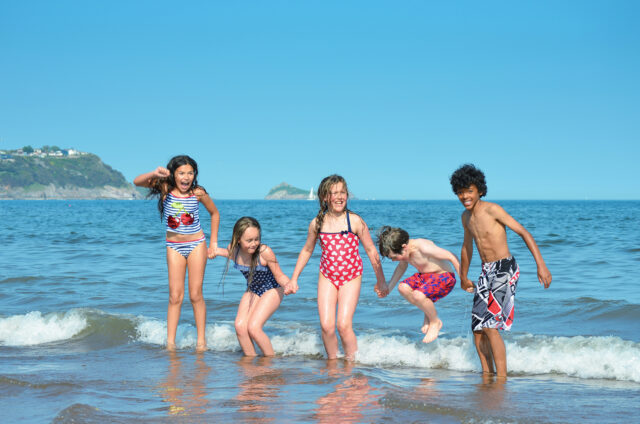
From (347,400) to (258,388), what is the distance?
83 centimetres

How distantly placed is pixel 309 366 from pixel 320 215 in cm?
152

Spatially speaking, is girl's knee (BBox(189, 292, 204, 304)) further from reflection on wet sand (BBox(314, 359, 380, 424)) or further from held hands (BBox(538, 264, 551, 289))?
held hands (BBox(538, 264, 551, 289))

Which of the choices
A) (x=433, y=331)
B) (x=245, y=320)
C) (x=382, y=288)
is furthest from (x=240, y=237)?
(x=433, y=331)

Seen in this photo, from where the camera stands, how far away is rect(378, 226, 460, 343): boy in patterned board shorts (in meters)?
5.81

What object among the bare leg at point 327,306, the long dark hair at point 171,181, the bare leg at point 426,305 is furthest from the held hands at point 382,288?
the long dark hair at point 171,181

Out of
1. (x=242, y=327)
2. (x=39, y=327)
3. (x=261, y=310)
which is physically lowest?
(x=39, y=327)

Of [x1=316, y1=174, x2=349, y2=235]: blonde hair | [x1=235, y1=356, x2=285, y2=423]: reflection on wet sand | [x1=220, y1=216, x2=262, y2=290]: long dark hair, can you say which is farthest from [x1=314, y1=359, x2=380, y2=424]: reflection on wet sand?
[x1=316, y1=174, x2=349, y2=235]: blonde hair

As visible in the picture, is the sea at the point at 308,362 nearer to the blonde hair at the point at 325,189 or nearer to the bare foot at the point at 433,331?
the bare foot at the point at 433,331

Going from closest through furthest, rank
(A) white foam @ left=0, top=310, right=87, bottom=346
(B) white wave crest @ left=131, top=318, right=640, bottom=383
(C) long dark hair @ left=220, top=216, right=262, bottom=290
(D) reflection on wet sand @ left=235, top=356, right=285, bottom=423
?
(D) reflection on wet sand @ left=235, top=356, right=285, bottom=423 → (B) white wave crest @ left=131, top=318, right=640, bottom=383 → (C) long dark hair @ left=220, top=216, right=262, bottom=290 → (A) white foam @ left=0, top=310, right=87, bottom=346

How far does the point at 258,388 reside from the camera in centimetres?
495

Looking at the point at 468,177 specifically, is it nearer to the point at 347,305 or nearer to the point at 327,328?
the point at 347,305

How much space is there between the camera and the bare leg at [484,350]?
210 inches

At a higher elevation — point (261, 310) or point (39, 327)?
point (261, 310)

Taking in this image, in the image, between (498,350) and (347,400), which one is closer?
(347,400)
